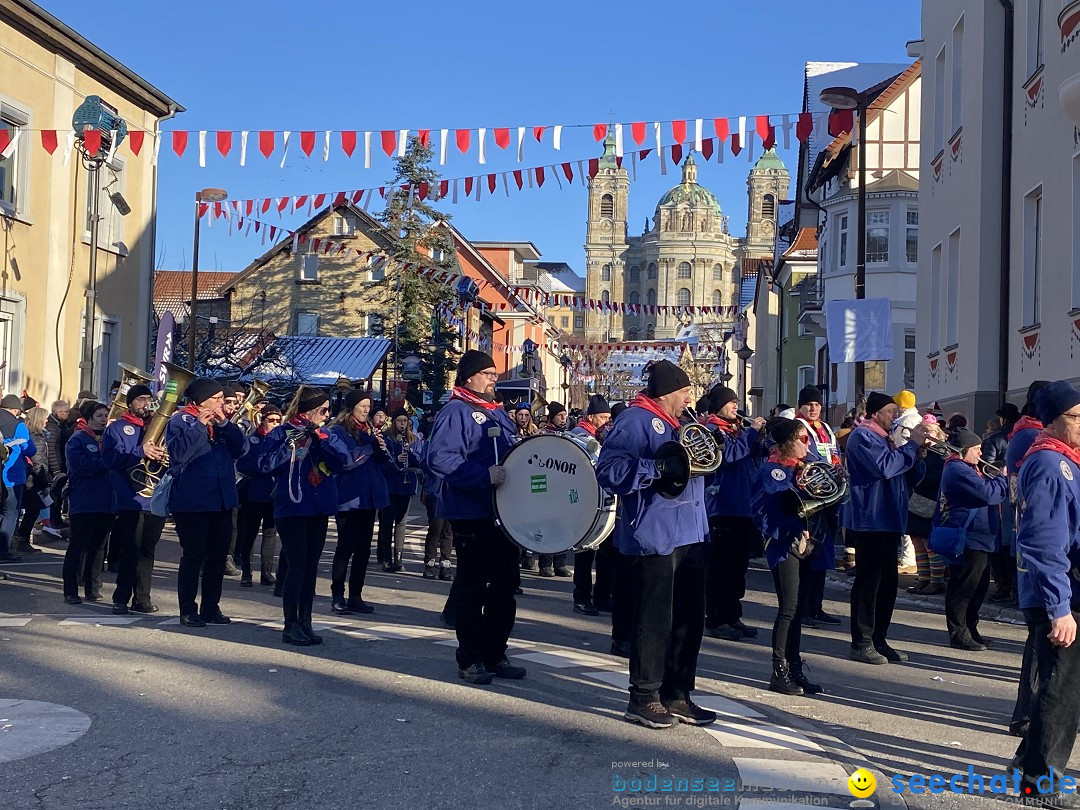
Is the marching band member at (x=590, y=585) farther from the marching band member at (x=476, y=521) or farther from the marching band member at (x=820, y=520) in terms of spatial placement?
the marching band member at (x=476, y=521)

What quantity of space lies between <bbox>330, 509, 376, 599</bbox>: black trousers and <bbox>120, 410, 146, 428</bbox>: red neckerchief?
1884 mm

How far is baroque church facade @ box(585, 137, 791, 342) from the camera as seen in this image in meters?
186

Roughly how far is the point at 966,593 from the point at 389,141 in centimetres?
947

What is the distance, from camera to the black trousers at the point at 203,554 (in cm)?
949

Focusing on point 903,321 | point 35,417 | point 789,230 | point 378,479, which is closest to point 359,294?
point 789,230

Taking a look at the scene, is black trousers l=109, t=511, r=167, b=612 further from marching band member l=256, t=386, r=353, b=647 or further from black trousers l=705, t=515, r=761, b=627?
black trousers l=705, t=515, r=761, b=627

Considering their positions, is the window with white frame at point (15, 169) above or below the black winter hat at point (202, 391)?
above

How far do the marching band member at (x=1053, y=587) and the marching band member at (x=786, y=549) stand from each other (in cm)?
223

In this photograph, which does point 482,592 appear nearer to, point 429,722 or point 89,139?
point 429,722

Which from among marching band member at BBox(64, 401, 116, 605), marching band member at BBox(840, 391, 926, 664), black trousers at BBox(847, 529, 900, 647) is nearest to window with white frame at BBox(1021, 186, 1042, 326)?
marching band member at BBox(840, 391, 926, 664)

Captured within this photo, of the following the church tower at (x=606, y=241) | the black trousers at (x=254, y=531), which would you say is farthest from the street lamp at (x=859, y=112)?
the church tower at (x=606, y=241)

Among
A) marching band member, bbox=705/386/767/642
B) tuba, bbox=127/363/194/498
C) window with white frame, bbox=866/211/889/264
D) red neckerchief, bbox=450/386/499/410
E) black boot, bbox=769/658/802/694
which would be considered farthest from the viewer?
window with white frame, bbox=866/211/889/264

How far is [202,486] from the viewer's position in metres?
9.42

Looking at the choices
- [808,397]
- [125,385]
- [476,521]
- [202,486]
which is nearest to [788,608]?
[476,521]
